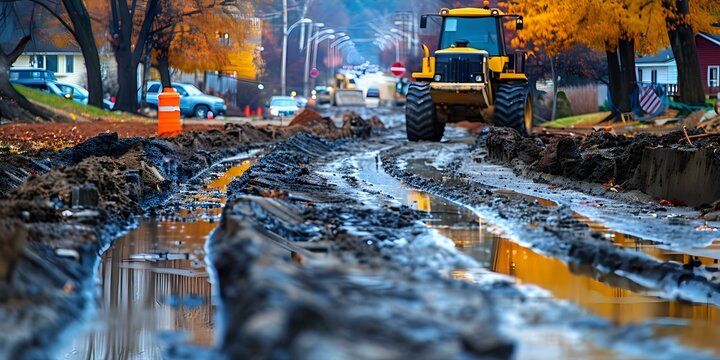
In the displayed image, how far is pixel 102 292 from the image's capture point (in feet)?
31.3

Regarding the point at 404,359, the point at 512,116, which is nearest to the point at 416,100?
the point at 512,116

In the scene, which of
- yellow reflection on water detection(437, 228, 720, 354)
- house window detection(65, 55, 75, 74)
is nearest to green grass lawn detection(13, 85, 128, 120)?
yellow reflection on water detection(437, 228, 720, 354)

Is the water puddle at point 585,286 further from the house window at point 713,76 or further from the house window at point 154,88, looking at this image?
the house window at point 713,76

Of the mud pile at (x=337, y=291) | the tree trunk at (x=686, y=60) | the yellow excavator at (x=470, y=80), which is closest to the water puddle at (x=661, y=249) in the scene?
the mud pile at (x=337, y=291)

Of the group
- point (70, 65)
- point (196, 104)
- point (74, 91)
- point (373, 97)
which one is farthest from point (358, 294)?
point (373, 97)

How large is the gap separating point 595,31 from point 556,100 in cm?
1772

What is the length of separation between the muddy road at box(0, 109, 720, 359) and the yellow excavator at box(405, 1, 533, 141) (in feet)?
45.8

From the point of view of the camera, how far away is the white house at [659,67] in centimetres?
8500

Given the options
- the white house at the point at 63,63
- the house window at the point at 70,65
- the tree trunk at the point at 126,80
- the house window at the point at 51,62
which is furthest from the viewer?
the house window at the point at 70,65

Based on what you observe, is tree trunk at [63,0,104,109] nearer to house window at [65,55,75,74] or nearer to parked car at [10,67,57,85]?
parked car at [10,67,57,85]

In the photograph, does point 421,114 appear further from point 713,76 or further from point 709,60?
point 713,76

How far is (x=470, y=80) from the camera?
109 ft

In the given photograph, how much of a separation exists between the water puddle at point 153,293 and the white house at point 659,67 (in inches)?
2902

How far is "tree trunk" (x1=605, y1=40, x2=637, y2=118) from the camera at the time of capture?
158ft
